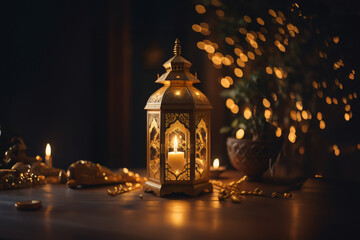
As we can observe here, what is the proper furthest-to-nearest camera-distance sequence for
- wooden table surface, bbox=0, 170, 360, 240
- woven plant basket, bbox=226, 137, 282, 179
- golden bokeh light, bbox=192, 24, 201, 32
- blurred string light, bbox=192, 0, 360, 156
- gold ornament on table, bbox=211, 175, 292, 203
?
golden bokeh light, bbox=192, 24, 201, 32
blurred string light, bbox=192, 0, 360, 156
woven plant basket, bbox=226, 137, 282, 179
gold ornament on table, bbox=211, 175, 292, 203
wooden table surface, bbox=0, 170, 360, 240

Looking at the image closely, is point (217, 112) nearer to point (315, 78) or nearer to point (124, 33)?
point (315, 78)

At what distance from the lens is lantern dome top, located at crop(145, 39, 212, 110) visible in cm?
123

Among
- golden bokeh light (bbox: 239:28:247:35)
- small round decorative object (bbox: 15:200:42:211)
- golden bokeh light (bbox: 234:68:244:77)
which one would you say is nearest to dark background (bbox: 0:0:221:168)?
golden bokeh light (bbox: 234:68:244:77)

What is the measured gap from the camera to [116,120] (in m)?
2.16

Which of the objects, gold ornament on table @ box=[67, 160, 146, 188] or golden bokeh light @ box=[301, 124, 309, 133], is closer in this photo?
gold ornament on table @ box=[67, 160, 146, 188]

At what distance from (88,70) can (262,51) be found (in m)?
1.20

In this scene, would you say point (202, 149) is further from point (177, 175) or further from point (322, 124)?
point (322, 124)

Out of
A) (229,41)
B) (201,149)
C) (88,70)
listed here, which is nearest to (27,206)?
(201,149)

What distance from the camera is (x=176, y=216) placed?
97cm

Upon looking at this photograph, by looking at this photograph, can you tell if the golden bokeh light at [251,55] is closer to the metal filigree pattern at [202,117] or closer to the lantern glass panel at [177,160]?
the metal filigree pattern at [202,117]

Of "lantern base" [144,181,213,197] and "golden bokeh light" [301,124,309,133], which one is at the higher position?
"golden bokeh light" [301,124,309,133]

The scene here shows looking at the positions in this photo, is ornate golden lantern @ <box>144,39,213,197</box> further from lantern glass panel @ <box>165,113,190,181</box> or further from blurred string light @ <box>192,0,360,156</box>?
blurred string light @ <box>192,0,360,156</box>

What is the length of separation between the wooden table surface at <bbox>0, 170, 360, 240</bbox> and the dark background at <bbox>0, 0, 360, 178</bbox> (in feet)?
2.77

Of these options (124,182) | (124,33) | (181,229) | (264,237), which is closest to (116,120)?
(124,33)
